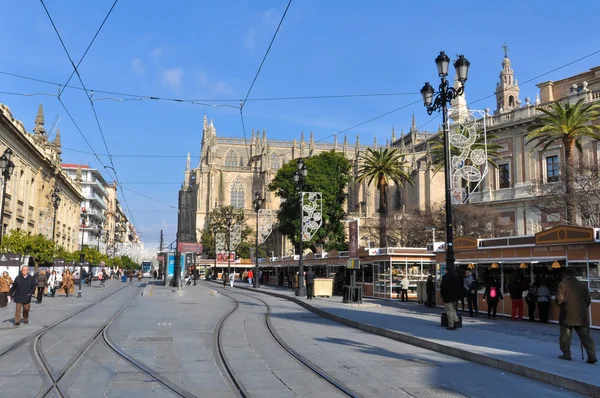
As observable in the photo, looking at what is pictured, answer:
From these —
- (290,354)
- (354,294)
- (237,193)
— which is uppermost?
(237,193)

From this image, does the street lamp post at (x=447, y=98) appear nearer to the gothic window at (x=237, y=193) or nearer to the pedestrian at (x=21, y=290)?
the pedestrian at (x=21, y=290)

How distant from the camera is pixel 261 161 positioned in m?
85.4

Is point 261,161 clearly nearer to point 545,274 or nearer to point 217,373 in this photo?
Result: point 545,274

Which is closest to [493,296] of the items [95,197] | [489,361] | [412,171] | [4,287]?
[489,361]

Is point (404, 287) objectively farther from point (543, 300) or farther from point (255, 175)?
point (255, 175)

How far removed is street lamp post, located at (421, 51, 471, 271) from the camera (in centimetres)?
1352

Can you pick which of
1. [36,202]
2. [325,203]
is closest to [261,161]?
[325,203]

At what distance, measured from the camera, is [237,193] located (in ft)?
281

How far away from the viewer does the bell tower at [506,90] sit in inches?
3135

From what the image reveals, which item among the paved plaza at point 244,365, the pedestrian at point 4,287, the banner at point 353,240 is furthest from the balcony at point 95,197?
the paved plaza at point 244,365

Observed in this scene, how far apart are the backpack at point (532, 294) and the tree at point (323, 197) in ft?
111

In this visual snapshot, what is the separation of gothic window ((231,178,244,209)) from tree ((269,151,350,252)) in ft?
96.1

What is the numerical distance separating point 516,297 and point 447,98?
637 cm

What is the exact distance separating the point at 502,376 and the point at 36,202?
42250mm
